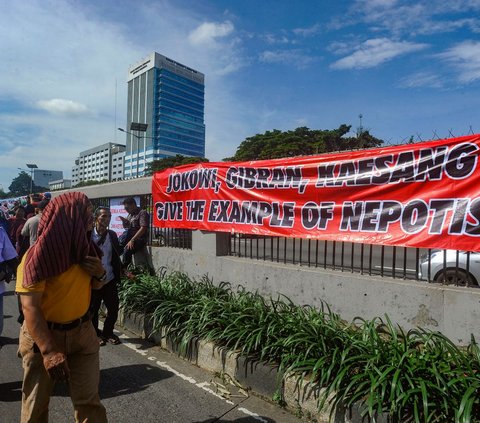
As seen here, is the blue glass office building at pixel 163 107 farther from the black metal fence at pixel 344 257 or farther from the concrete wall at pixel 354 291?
the concrete wall at pixel 354 291

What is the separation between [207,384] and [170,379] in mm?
422

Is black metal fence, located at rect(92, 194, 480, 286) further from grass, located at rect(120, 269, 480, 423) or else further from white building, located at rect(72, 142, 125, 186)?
white building, located at rect(72, 142, 125, 186)

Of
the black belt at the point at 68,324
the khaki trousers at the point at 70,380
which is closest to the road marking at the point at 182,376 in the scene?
the khaki trousers at the point at 70,380

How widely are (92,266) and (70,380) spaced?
0.71 meters

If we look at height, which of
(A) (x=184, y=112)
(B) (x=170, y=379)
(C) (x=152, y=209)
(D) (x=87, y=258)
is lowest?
(B) (x=170, y=379)

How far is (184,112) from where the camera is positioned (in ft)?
385

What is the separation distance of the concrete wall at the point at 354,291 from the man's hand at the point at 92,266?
2903 mm

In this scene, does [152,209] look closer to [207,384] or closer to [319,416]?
[207,384]

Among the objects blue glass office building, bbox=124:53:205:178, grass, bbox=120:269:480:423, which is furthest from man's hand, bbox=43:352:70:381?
blue glass office building, bbox=124:53:205:178

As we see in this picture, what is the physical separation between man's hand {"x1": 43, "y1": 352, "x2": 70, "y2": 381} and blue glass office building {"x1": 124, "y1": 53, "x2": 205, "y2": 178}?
10271 centimetres

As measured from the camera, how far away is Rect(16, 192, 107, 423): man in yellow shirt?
2152 mm

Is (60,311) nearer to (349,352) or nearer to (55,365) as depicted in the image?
(55,365)

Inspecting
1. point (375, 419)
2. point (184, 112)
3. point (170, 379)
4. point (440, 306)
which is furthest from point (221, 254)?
point (184, 112)

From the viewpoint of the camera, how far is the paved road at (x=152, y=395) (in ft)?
10.7
